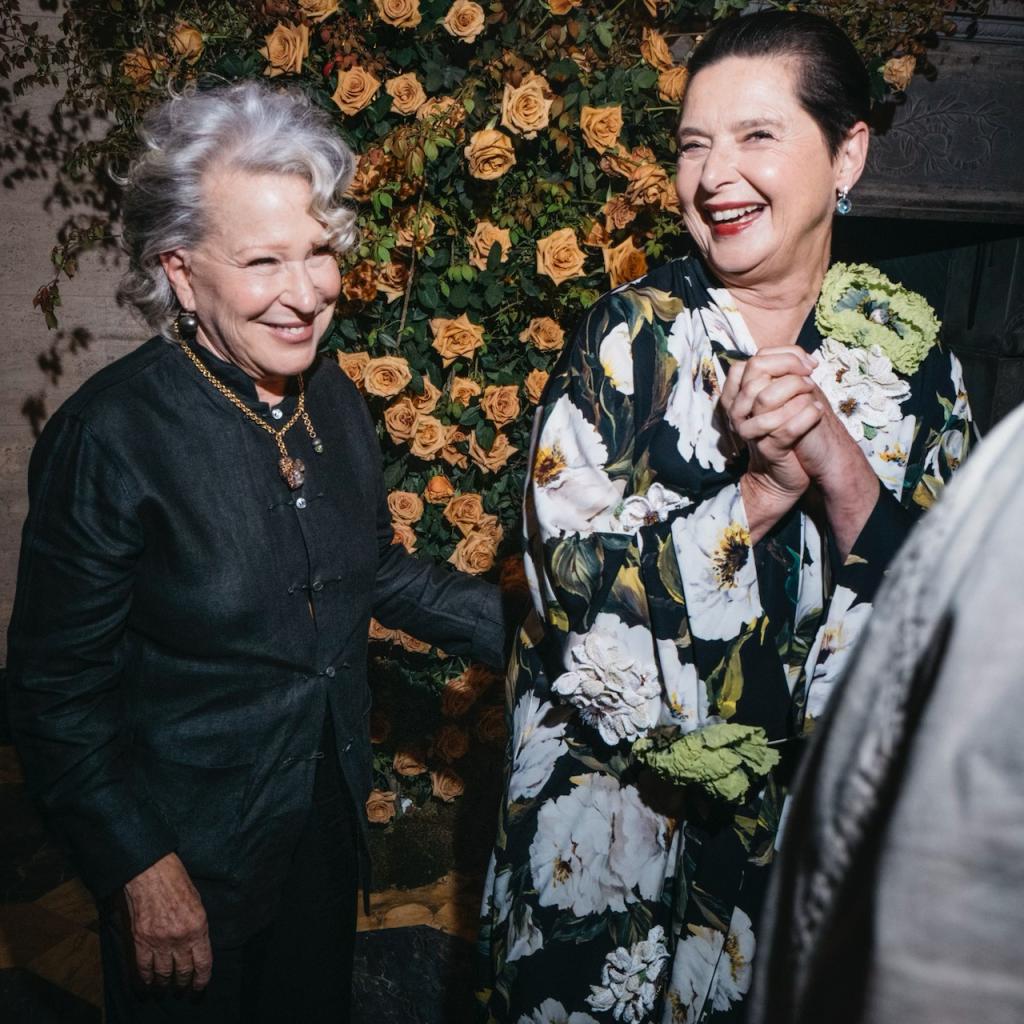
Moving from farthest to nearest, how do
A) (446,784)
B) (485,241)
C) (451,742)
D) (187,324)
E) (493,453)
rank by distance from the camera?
1. (446,784)
2. (451,742)
3. (493,453)
4. (485,241)
5. (187,324)

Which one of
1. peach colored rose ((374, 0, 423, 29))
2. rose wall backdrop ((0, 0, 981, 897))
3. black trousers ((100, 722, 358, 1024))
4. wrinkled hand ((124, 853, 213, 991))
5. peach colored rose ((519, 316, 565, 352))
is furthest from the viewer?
peach colored rose ((519, 316, 565, 352))

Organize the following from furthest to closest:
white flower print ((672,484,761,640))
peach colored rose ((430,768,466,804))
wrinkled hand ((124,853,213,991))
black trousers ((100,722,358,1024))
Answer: peach colored rose ((430,768,466,804)) → black trousers ((100,722,358,1024)) → wrinkled hand ((124,853,213,991)) → white flower print ((672,484,761,640))

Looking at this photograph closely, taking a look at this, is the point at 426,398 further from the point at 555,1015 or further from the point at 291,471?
the point at 555,1015

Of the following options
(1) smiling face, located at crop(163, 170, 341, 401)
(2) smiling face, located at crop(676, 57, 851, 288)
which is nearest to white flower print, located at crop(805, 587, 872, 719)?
(2) smiling face, located at crop(676, 57, 851, 288)

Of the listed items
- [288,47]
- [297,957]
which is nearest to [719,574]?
[297,957]

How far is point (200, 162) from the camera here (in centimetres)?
143

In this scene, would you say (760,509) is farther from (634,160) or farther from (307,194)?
(634,160)

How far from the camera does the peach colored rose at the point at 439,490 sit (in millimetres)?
2980

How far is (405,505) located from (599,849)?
165 cm

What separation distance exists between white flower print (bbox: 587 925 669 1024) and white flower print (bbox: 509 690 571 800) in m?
0.31

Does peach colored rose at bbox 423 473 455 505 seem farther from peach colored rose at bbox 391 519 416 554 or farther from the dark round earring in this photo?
the dark round earring

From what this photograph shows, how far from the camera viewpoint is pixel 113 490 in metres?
1.40

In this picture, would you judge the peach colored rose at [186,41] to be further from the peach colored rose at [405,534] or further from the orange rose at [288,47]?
the peach colored rose at [405,534]

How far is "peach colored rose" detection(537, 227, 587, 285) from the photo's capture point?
8.59 ft
